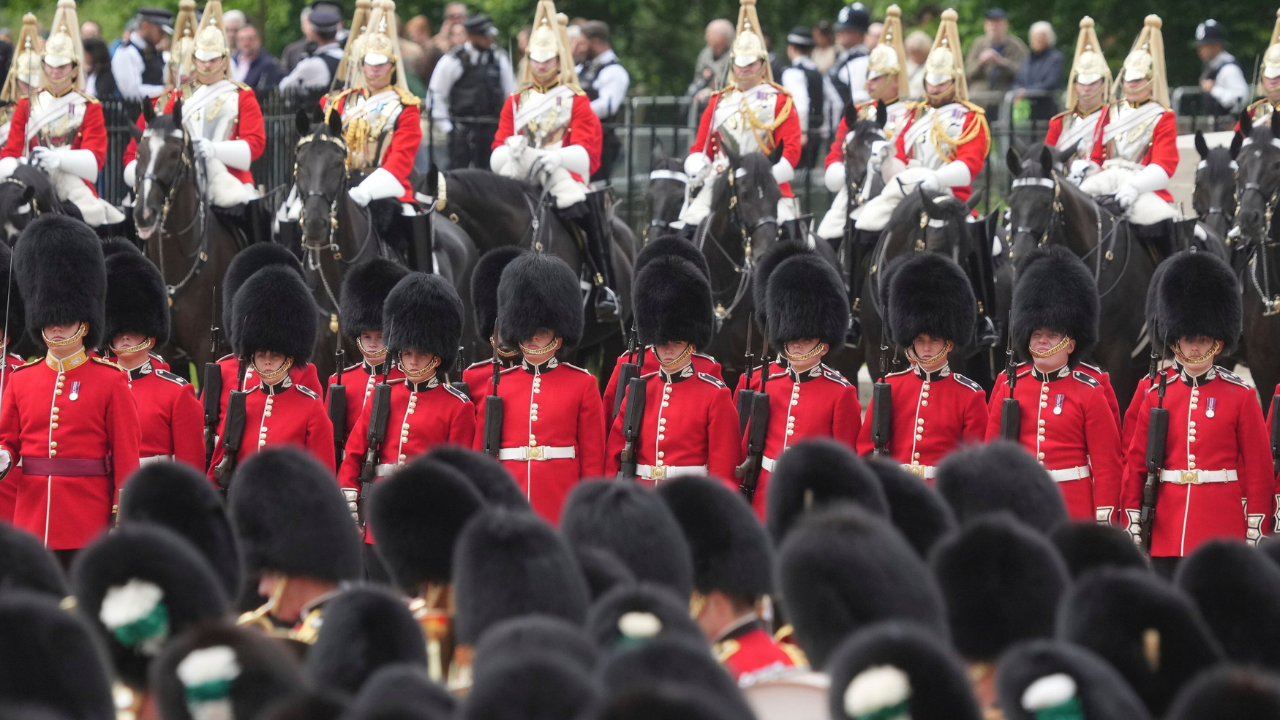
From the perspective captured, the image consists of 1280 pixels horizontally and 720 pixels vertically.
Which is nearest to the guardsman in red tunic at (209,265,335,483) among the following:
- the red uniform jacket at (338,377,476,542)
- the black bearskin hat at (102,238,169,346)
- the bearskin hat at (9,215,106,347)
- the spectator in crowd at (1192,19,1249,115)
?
the red uniform jacket at (338,377,476,542)

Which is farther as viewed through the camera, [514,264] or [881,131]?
[881,131]

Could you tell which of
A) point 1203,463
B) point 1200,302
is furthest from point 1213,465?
point 1200,302

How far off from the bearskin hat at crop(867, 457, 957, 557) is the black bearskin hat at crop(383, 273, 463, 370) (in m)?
2.69

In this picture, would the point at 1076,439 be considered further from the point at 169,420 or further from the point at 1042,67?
the point at 1042,67

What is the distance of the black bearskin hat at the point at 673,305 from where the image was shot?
25.7ft

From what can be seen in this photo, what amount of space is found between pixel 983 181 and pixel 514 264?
9.35 m

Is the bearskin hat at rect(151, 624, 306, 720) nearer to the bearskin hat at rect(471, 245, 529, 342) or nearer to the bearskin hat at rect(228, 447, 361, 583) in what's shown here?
the bearskin hat at rect(228, 447, 361, 583)

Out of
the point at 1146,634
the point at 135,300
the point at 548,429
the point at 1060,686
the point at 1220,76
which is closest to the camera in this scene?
the point at 1060,686

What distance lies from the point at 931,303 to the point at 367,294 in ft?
7.90

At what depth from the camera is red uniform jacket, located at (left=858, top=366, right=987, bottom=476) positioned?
7.48m

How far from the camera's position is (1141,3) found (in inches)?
793

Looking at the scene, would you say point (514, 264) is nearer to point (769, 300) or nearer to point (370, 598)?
point (769, 300)

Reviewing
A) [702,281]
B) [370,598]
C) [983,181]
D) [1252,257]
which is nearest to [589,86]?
[983,181]

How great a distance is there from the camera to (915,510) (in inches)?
209
